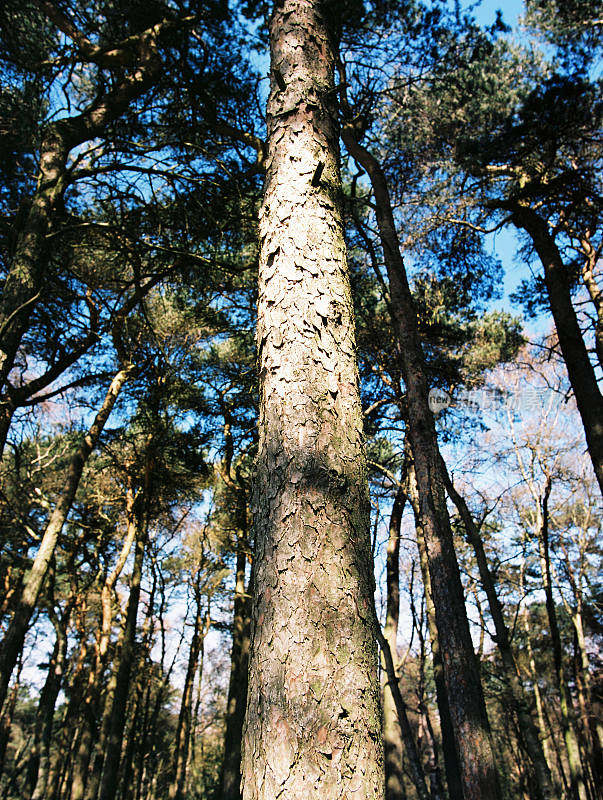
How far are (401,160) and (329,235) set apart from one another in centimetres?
699

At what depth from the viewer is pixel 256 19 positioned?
5.59 m

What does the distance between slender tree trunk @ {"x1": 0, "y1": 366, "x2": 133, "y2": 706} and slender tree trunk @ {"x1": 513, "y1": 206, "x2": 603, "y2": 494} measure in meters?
6.83

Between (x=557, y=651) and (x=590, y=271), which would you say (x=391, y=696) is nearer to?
(x=557, y=651)

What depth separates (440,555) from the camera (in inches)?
184

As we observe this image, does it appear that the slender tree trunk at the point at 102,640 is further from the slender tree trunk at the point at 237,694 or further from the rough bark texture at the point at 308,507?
the rough bark texture at the point at 308,507

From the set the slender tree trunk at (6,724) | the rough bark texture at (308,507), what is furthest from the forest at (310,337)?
the slender tree trunk at (6,724)

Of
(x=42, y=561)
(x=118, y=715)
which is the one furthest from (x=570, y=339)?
(x=118, y=715)

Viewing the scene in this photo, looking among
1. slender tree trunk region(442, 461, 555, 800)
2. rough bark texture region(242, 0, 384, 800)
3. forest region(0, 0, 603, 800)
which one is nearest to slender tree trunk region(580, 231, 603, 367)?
forest region(0, 0, 603, 800)

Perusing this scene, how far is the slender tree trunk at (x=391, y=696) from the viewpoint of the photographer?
9270 millimetres

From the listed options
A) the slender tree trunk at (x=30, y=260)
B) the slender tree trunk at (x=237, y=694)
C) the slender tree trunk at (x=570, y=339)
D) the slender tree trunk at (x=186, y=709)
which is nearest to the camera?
the slender tree trunk at (x=30, y=260)

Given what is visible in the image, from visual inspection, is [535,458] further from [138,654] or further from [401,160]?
[138,654]

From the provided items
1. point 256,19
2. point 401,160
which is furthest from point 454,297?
point 256,19

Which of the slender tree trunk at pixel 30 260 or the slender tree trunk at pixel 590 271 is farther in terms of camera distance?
the slender tree trunk at pixel 590 271

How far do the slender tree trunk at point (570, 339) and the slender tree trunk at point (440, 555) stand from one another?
2.29 meters
